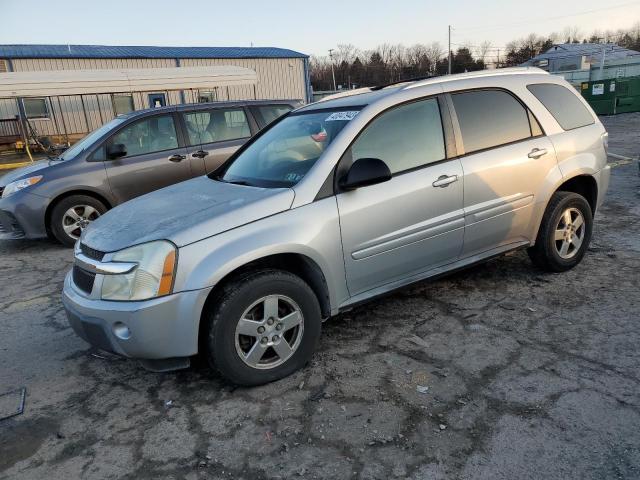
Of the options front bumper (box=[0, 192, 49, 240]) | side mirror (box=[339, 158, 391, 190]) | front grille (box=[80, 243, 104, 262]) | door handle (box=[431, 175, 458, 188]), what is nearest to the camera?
front grille (box=[80, 243, 104, 262])

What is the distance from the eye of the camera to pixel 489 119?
3.93m

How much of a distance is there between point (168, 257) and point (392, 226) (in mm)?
1491

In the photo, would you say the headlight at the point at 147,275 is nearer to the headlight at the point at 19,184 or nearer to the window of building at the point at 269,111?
the headlight at the point at 19,184

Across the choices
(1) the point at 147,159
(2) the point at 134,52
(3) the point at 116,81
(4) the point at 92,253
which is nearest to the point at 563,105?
(4) the point at 92,253

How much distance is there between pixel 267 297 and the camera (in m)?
2.92

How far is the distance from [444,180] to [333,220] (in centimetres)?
98

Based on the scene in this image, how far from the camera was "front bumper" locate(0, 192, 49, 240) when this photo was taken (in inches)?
244

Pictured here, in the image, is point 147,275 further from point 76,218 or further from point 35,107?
point 35,107

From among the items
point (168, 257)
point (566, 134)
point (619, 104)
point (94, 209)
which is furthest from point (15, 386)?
point (619, 104)

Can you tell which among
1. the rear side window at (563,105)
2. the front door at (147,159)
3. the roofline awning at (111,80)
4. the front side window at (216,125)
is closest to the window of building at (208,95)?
the roofline awning at (111,80)

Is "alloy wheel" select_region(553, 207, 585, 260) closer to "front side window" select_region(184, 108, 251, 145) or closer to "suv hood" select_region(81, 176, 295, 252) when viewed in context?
"suv hood" select_region(81, 176, 295, 252)

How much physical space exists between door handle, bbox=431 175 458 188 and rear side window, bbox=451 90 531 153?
0.28 meters

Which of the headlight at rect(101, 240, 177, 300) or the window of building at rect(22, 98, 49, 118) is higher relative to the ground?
the window of building at rect(22, 98, 49, 118)

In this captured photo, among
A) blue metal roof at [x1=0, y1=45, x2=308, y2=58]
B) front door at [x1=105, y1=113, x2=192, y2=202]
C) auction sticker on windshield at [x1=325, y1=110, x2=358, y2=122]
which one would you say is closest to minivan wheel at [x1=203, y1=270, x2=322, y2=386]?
auction sticker on windshield at [x1=325, y1=110, x2=358, y2=122]
